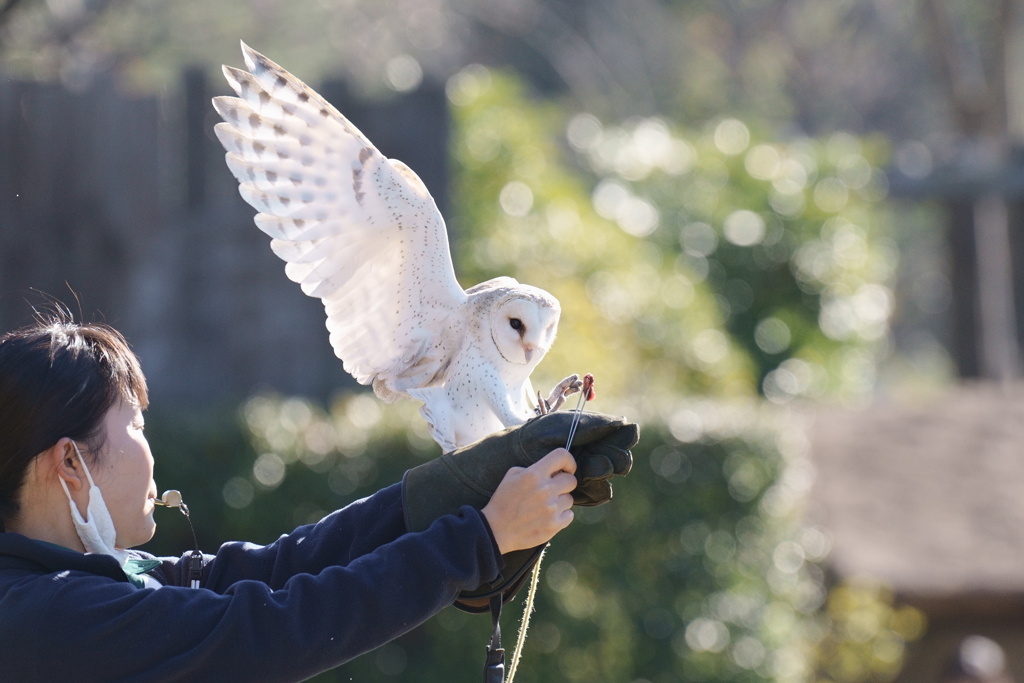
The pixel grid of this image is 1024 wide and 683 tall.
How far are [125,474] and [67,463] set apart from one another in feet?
0.25

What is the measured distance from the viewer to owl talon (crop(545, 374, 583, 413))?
1.58 metres

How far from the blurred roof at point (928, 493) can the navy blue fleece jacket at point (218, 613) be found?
150 inches

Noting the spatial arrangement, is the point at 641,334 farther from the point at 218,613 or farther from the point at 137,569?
the point at 218,613

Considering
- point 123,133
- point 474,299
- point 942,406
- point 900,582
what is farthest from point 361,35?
point 474,299

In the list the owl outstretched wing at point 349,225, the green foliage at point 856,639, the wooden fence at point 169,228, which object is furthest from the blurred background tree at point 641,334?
the owl outstretched wing at point 349,225

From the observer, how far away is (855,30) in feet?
60.3

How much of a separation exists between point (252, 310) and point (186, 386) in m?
0.49

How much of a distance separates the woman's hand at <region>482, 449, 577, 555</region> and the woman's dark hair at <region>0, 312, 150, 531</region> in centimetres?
55

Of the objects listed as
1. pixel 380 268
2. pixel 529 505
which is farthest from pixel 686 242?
pixel 529 505

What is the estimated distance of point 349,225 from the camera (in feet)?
5.39

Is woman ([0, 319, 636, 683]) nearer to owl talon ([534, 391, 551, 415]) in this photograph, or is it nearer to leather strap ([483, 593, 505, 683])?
leather strap ([483, 593, 505, 683])

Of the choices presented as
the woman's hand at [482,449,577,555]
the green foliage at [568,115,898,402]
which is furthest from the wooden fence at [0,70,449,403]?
the woman's hand at [482,449,577,555]

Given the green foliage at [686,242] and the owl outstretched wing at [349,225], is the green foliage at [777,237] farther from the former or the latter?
the owl outstretched wing at [349,225]

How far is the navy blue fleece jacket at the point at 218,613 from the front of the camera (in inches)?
49.0
